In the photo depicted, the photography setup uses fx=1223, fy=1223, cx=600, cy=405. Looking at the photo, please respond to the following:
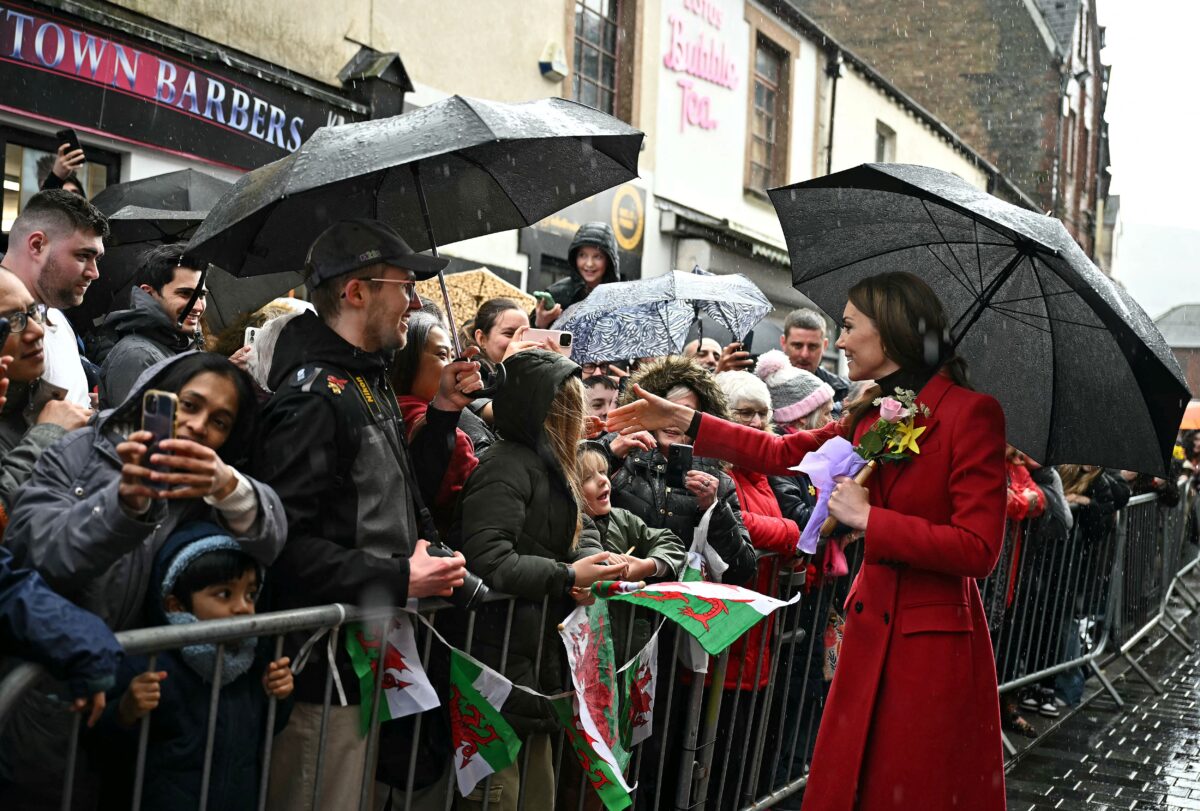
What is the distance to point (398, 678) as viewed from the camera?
336 centimetres

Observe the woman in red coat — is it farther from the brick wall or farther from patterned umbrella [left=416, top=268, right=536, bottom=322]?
the brick wall

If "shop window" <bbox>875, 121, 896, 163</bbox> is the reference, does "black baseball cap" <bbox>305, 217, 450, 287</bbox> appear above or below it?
below

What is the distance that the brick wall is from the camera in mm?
30188

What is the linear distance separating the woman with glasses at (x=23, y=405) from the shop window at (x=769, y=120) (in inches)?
633

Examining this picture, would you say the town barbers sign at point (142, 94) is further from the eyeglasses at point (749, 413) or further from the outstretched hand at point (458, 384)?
the outstretched hand at point (458, 384)

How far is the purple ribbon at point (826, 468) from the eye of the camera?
4016 mm

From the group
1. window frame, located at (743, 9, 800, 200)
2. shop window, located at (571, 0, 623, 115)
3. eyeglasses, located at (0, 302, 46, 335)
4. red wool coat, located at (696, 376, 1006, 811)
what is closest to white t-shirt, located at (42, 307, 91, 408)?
eyeglasses, located at (0, 302, 46, 335)

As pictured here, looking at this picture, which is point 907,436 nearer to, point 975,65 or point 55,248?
point 55,248

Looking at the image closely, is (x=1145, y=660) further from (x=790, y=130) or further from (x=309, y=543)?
(x=790, y=130)

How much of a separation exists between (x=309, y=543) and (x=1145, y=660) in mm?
9155

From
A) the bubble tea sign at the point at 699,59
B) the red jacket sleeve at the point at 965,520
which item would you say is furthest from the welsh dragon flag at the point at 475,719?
the bubble tea sign at the point at 699,59

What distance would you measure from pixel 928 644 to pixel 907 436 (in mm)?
673

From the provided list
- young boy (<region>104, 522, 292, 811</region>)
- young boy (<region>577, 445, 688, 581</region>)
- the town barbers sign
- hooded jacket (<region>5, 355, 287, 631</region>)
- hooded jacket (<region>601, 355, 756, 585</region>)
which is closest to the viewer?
hooded jacket (<region>5, 355, 287, 631</region>)

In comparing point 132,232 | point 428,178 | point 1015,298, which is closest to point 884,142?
point 132,232
